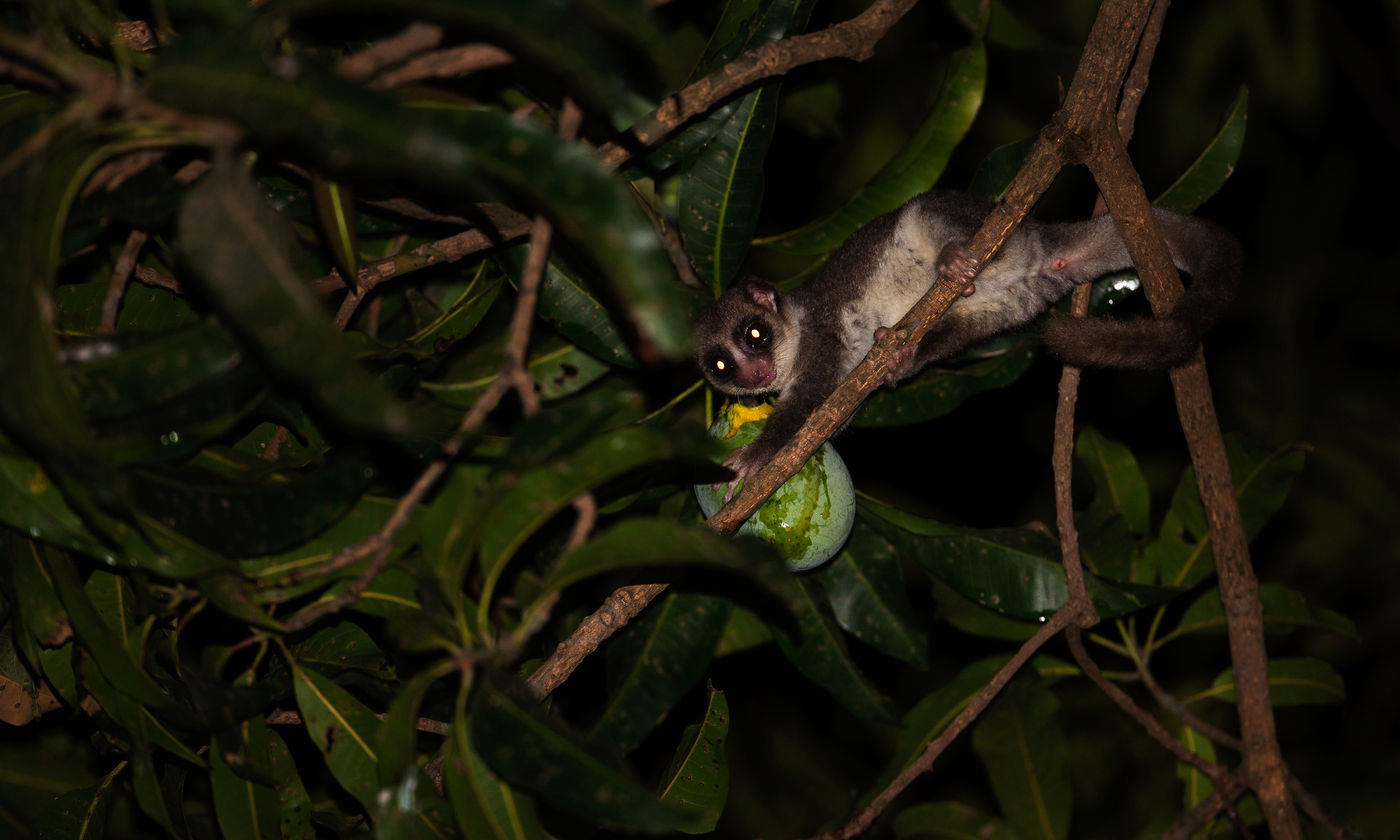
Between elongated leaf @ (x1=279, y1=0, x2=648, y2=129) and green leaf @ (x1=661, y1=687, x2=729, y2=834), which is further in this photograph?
green leaf @ (x1=661, y1=687, x2=729, y2=834)

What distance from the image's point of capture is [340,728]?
2.38 metres

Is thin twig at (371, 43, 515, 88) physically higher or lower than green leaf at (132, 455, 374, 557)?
higher

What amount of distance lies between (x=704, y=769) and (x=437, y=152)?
1.88 metres

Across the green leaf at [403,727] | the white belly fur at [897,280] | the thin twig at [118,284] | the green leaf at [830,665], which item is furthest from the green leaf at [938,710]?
the thin twig at [118,284]

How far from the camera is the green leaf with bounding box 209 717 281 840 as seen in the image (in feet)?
7.68

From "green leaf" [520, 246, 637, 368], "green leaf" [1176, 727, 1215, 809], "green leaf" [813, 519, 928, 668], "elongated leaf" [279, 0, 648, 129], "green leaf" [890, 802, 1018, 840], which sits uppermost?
"elongated leaf" [279, 0, 648, 129]

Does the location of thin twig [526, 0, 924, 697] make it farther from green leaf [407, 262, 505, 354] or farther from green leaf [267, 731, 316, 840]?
green leaf [267, 731, 316, 840]

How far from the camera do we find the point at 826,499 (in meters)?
2.75

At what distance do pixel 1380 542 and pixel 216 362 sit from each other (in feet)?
19.4

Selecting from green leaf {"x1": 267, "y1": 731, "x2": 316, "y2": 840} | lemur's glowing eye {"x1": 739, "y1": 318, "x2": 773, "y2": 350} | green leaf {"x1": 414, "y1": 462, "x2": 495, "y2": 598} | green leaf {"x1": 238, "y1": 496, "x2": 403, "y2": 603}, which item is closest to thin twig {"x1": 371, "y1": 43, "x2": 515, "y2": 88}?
green leaf {"x1": 414, "y1": 462, "x2": 495, "y2": 598}

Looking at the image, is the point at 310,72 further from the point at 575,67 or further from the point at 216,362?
the point at 216,362

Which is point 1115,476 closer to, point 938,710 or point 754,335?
point 938,710

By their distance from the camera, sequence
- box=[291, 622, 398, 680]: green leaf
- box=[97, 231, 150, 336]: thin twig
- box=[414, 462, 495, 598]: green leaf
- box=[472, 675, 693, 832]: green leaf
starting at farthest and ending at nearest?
1. box=[291, 622, 398, 680]: green leaf
2. box=[97, 231, 150, 336]: thin twig
3. box=[414, 462, 495, 598]: green leaf
4. box=[472, 675, 693, 832]: green leaf

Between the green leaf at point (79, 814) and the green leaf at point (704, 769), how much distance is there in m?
1.47
